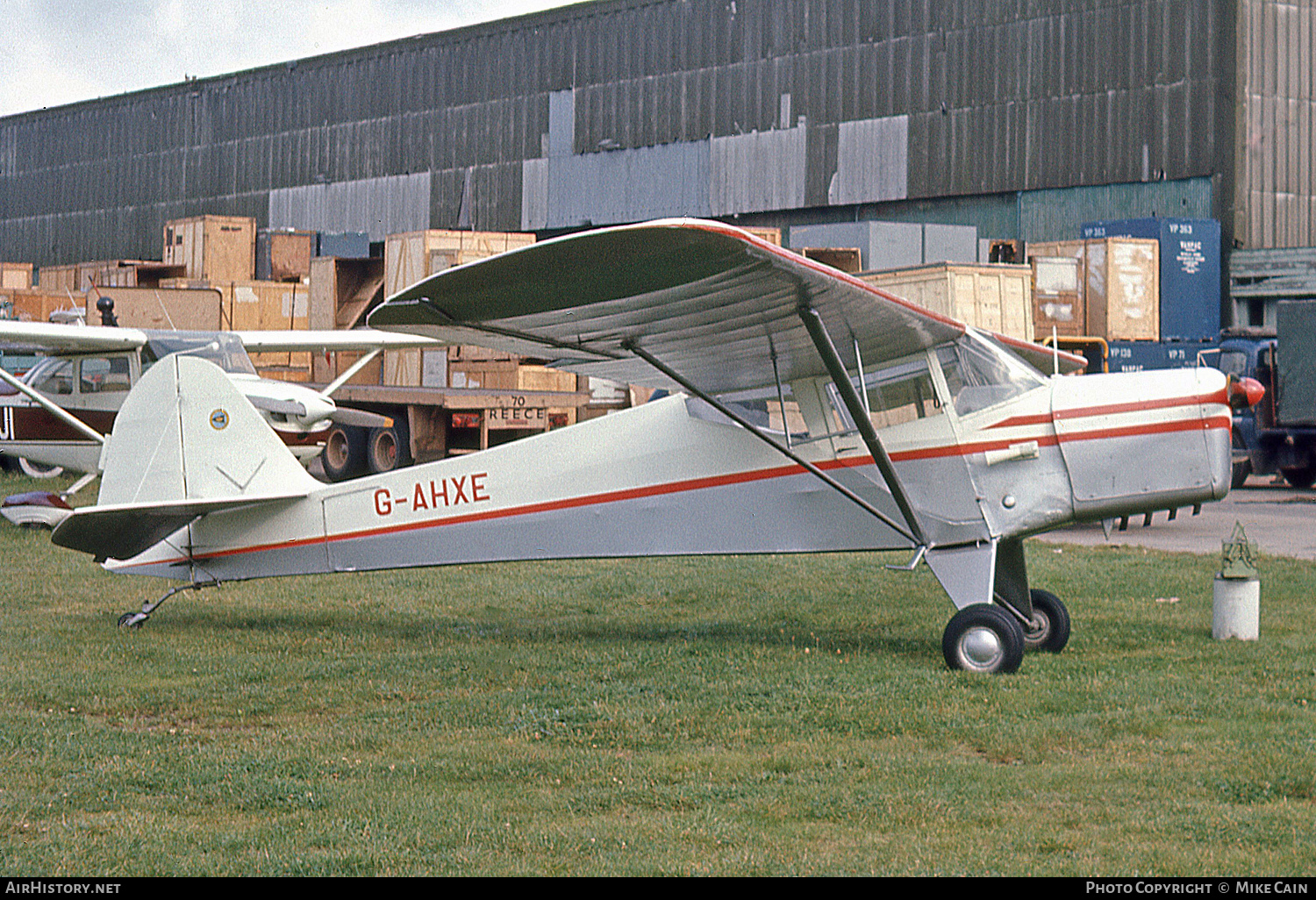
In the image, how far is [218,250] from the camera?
91.8 ft

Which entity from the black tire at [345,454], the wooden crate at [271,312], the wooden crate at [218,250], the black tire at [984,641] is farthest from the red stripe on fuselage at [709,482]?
the wooden crate at [218,250]

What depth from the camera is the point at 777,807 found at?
514 centimetres

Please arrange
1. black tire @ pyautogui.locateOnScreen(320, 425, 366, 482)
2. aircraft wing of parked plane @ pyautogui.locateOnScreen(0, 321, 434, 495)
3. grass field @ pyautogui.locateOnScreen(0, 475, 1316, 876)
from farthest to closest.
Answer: black tire @ pyautogui.locateOnScreen(320, 425, 366, 482), aircraft wing of parked plane @ pyautogui.locateOnScreen(0, 321, 434, 495), grass field @ pyautogui.locateOnScreen(0, 475, 1316, 876)

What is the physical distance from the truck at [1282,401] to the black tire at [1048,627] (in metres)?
12.2

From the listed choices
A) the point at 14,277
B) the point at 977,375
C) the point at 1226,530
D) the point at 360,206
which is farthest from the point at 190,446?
the point at 360,206

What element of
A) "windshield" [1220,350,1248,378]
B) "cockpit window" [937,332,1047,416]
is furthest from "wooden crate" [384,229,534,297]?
"cockpit window" [937,332,1047,416]

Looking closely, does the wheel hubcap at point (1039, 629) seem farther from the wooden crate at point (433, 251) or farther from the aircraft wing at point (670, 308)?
the wooden crate at point (433, 251)

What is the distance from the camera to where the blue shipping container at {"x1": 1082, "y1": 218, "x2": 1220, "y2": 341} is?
24844 millimetres

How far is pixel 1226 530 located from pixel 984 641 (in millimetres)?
8955

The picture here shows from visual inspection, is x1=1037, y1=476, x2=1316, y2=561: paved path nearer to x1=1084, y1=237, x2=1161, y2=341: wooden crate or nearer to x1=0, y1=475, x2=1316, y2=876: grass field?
x1=0, y1=475, x2=1316, y2=876: grass field

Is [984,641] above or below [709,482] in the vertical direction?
below

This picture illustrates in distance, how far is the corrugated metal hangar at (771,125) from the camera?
28609mm

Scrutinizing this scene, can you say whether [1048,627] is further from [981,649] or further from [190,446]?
[190,446]

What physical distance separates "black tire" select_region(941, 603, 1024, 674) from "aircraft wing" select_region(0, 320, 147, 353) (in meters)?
11.8
